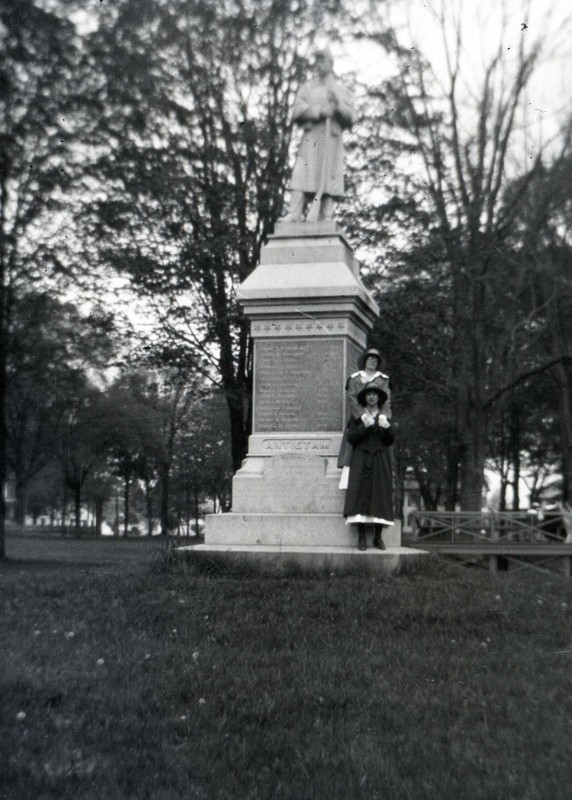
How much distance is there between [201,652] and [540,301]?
2363 cm

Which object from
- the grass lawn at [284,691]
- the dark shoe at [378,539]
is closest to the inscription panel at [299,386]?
the dark shoe at [378,539]

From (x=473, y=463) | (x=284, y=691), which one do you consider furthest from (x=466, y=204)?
(x=284, y=691)

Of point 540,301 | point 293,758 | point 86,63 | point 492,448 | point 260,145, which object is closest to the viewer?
point 293,758

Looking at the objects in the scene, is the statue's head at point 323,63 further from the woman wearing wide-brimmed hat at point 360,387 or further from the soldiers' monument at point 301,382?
the woman wearing wide-brimmed hat at point 360,387

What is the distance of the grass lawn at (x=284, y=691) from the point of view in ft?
14.2

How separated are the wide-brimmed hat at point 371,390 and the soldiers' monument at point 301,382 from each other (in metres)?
0.79

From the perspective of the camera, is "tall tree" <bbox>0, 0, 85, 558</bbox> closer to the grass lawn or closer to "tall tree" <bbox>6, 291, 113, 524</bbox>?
"tall tree" <bbox>6, 291, 113, 524</bbox>

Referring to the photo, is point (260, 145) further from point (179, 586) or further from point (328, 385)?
point (179, 586)

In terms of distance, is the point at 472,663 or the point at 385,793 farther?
the point at 472,663

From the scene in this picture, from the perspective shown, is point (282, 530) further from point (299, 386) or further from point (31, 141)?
point (31, 141)

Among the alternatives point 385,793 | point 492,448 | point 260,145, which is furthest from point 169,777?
point 492,448

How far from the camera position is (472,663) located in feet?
20.1

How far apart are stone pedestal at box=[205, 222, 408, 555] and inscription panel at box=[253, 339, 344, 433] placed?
1cm

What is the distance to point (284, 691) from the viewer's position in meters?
5.48
